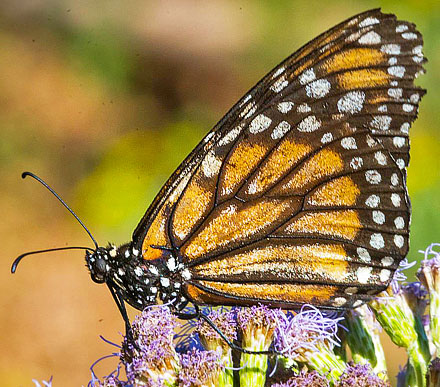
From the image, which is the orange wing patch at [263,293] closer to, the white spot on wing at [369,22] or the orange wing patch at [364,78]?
the orange wing patch at [364,78]

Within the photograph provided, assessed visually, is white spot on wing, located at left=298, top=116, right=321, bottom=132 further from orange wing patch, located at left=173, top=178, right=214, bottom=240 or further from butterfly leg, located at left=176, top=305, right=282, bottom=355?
butterfly leg, located at left=176, top=305, right=282, bottom=355

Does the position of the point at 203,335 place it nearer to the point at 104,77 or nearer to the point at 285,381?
the point at 285,381

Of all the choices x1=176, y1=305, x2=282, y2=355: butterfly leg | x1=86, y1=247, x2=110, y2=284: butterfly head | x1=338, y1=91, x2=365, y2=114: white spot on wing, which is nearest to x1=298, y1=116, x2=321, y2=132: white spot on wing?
x1=338, y1=91, x2=365, y2=114: white spot on wing

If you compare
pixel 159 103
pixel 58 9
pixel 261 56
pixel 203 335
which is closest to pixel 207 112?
pixel 159 103

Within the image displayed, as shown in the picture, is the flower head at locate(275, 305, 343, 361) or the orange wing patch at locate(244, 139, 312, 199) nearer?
the flower head at locate(275, 305, 343, 361)

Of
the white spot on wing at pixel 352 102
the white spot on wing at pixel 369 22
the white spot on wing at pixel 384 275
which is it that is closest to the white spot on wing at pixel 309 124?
the white spot on wing at pixel 352 102
